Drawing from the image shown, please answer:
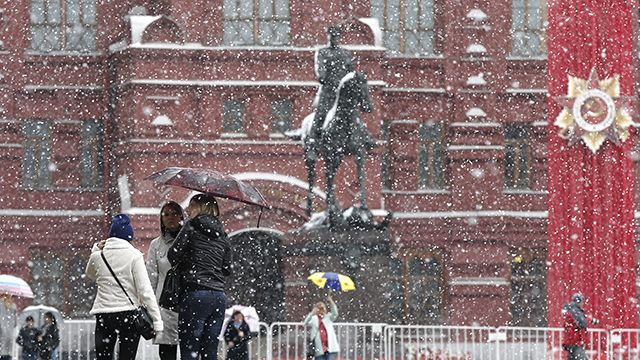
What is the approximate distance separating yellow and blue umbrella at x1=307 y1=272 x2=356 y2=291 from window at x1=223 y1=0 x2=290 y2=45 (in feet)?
43.7

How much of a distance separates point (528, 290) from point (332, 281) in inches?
597

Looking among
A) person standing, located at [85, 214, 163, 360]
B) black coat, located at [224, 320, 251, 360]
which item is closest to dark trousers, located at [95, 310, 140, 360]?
person standing, located at [85, 214, 163, 360]

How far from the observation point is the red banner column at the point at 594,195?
1080 inches

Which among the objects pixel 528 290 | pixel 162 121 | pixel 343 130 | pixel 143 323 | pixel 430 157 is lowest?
pixel 528 290

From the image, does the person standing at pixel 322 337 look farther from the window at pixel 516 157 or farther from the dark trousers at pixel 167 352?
the window at pixel 516 157

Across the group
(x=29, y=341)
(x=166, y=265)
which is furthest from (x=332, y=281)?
(x=166, y=265)

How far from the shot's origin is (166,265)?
14117 mm

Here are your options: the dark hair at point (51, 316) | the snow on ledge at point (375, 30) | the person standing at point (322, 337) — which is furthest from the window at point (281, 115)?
the person standing at point (322, 337)

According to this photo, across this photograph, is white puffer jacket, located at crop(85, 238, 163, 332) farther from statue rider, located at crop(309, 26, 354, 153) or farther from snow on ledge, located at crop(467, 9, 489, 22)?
snow on ledge, located at crop(467, 9, 489, 22)

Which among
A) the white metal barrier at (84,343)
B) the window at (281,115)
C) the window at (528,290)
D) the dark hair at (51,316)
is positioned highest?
the window at (281,115)

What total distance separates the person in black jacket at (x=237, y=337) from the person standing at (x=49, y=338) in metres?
3.46

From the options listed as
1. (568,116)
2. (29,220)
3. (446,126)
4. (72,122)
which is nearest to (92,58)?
(72,122)

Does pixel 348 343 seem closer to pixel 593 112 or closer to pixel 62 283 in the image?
pixel 593 112

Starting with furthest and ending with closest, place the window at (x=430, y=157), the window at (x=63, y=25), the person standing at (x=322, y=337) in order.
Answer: the window at (x=430, y=157) < the window at (x=63, y=25) < the person standing at (x=322, y=337)
